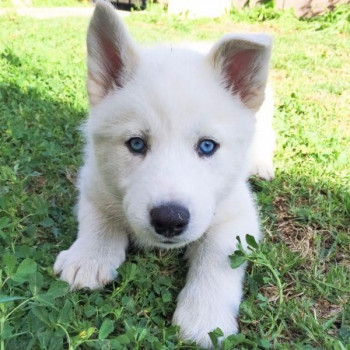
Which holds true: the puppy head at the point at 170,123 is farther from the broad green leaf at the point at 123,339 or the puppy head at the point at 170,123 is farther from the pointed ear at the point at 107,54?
the broad green leaf at the point at 123,339

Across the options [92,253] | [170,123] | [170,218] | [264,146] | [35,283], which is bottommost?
[264,146]

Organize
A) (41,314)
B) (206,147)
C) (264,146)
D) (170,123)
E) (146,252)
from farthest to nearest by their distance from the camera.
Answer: (264,146), (146,252), (206,147), (170,123), (41,314)

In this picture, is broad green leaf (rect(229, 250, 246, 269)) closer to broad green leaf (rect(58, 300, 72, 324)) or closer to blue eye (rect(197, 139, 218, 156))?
blue eye (rect(197, 139, 218, 156))

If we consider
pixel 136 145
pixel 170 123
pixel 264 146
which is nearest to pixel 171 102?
pixel 170 123

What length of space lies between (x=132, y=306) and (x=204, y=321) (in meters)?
0.34

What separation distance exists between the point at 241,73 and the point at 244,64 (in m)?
0.05

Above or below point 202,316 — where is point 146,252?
below

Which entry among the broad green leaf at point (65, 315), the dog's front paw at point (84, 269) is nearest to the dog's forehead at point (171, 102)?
the dog's front paw at point (84, 269)

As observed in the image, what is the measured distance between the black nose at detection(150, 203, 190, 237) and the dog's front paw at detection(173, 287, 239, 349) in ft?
1.23

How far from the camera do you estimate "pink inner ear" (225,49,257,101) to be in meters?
2.71

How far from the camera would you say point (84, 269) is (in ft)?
7.86

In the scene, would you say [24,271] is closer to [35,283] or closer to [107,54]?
[35,283]

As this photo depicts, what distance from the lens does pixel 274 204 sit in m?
3.36

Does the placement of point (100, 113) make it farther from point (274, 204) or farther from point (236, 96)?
point (274, 204)
